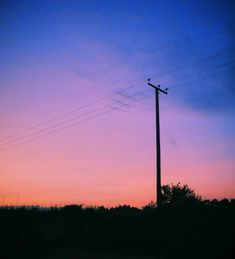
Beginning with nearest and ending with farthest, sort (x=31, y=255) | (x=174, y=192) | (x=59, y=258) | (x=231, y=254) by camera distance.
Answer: (x=231, y=254)
(x=59, y=258)
(x=31, y=255)
(x=174, y=192)

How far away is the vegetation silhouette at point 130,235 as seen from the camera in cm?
2114

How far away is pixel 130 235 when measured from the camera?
25094 millimetres

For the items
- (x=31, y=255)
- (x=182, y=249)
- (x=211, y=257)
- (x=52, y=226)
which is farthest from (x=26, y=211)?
(x=211, y=257)

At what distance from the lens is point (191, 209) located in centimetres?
2894

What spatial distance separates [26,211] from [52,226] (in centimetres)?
464

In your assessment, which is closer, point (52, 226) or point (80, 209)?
point (52, 226)

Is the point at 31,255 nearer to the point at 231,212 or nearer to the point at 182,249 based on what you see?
the point at 182,249

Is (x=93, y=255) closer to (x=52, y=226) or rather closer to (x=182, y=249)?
(x=182, y=249)

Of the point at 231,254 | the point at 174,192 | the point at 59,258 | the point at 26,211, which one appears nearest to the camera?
the point at 231,254

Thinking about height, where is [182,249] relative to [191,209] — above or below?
below

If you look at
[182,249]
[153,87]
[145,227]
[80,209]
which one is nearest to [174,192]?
[80,209]

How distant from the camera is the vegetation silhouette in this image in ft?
69.4

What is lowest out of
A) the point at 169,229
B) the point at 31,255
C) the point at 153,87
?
the point at 31,255

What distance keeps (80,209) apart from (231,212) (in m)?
19.3
